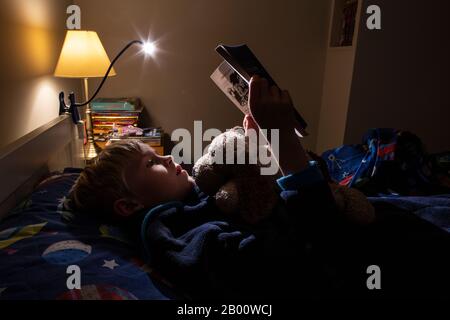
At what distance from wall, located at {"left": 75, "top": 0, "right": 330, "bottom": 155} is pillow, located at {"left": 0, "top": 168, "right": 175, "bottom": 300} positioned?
1.53 metres

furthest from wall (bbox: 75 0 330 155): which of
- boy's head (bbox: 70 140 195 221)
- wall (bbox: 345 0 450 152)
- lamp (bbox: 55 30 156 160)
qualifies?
boy's head (bbox: 70 140 195 221)

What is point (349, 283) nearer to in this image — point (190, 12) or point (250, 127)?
point (250, 127)

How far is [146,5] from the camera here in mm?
2107

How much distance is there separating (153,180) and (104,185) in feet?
0.36

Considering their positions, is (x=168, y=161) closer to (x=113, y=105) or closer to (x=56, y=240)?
(x=56, y=240)

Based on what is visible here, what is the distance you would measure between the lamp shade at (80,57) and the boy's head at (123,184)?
86 centimetres

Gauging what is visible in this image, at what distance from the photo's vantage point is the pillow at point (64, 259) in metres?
0.56

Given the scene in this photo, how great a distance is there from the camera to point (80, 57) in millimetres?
1526

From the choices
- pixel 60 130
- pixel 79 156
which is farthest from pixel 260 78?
pixel 79 156

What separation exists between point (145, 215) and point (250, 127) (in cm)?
41

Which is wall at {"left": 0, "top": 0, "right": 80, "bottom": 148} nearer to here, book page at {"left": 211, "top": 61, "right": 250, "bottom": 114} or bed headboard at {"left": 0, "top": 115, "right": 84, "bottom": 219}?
bed headboard at {"left": 0, "top": 115, "right": 84, "bottom": 219}

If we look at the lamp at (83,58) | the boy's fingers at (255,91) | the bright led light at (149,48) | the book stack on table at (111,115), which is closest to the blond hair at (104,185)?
the boy's fingers at (255,91)

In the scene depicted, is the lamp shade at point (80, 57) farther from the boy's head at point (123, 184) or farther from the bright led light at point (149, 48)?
the boy's head at point (123, 184)

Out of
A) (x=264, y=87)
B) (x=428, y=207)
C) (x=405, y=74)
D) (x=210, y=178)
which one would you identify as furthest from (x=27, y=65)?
(x=405, y=74)
